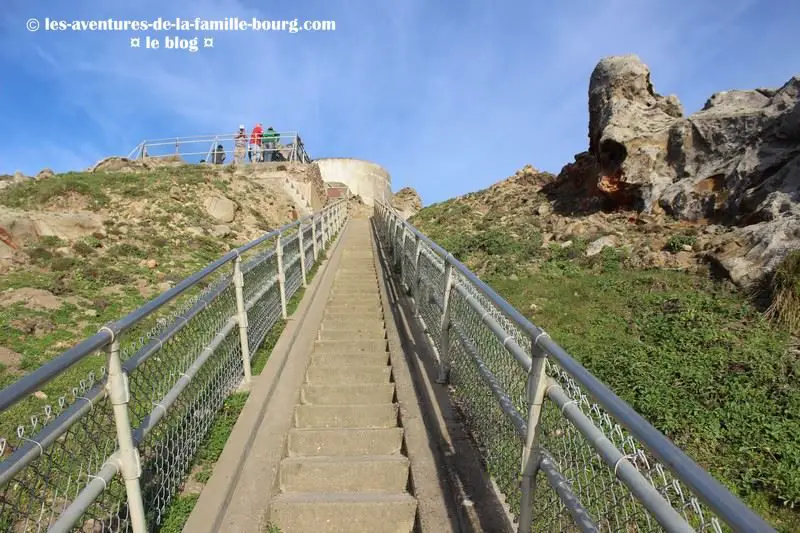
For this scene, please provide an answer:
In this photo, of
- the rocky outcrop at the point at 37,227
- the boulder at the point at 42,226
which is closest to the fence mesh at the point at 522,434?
the rocky outcrop at the point at 37,227

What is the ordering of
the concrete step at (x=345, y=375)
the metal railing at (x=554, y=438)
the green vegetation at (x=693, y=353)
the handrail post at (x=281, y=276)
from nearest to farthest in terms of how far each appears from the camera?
1. the metal railing at (x=554, y=438)
2. the green vegetation at (x=693, y=353)
3. the concrete step at (x=345, y=375)
4. the handrail post at (x=281, y=276)

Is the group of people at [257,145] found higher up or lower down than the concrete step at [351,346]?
higher up

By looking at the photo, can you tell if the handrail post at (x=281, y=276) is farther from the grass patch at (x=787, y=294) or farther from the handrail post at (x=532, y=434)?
the grass patch at (x=787, y=294)

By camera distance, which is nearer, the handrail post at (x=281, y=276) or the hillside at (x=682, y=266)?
the hillside at (x=682, y=266)

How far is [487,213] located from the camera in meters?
18.5

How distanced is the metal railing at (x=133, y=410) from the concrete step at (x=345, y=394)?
0.70 metres

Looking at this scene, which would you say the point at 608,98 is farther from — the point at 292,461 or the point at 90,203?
the point at 90,203

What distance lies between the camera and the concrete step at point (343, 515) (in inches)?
117

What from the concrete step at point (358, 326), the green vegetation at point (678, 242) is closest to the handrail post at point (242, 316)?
the concrete step at point (358, 326)

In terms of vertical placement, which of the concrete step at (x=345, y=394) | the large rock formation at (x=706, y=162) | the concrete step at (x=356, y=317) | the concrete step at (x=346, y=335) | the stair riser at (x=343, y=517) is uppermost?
the large rock formation at (x=706, y=162)

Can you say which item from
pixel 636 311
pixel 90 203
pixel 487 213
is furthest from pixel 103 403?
pixel 487 213

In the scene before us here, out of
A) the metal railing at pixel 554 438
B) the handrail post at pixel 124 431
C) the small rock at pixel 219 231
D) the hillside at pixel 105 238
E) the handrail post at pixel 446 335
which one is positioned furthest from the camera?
the small rock at pixel 219 231

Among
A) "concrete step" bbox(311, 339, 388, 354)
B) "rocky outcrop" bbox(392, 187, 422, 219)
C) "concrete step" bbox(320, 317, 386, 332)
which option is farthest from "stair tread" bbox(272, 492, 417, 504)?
"rocky outcrop" bbox(392, 187, 422, 219)

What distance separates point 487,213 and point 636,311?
11.7m
